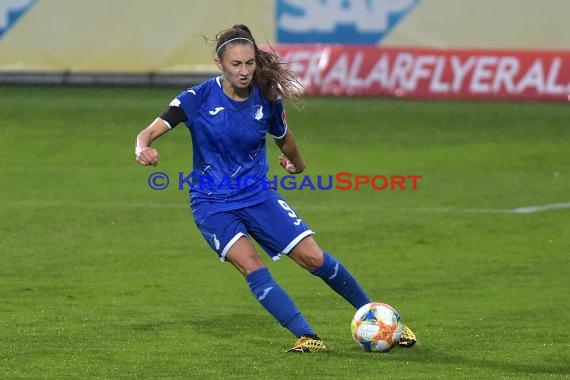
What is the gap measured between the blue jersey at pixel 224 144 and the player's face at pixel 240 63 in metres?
0.24

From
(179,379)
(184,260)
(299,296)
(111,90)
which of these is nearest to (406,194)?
(184,260)

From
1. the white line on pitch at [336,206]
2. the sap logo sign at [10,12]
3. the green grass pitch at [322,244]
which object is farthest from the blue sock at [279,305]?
the sap logo sign at [10,12]

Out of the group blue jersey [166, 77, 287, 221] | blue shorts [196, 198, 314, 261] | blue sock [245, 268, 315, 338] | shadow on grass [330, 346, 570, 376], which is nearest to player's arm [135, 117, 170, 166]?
blue jersey [166, 77, 287, 221]

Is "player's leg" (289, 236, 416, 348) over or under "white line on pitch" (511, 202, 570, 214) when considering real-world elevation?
over

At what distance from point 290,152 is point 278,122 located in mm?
334

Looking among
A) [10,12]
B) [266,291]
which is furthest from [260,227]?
[10,12]

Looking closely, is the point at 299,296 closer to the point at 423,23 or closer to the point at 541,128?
the point at 541,128

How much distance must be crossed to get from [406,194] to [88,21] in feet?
35.3

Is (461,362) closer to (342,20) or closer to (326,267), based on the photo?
(326,267)

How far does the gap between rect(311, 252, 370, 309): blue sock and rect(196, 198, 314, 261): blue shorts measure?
24 centimetres

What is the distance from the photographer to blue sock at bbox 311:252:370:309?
8.91 meters

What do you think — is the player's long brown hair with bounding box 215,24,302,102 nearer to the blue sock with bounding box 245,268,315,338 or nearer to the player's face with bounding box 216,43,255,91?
the player's face with bounding box 216,43,255,91

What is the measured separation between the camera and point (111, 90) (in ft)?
84.9

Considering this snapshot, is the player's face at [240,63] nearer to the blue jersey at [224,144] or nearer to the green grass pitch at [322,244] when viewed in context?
the blue jersey at [224,144]
